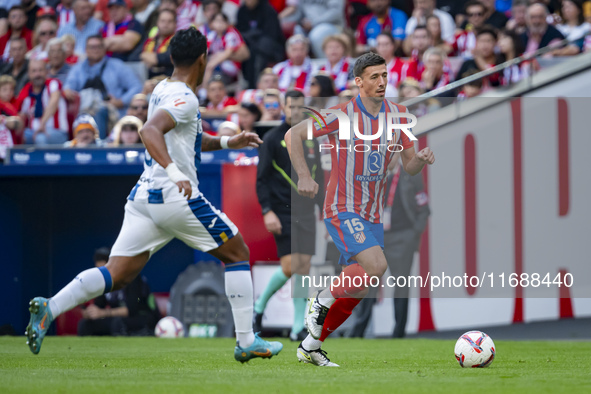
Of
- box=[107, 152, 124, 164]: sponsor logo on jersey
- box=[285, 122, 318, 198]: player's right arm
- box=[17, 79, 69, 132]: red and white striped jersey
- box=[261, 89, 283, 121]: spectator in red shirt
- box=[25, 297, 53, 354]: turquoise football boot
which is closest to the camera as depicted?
box=[25, 297, 53, 354]: turquoise football boot

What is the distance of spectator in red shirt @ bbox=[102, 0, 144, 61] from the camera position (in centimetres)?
1606

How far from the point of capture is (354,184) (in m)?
7.04

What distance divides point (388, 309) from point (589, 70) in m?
4.01

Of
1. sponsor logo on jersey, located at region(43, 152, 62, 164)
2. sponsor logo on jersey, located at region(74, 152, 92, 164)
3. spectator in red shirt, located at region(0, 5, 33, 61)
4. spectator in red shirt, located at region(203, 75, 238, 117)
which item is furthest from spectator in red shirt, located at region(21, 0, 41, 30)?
sponsor logo on jersey, located at region(74, 152, 92, 164)

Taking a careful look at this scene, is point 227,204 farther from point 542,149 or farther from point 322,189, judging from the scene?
point 542,149

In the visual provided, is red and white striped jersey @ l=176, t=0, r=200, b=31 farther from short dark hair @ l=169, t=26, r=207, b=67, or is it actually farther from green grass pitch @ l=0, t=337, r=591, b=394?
short dark hair @ l=169, t=26, r=207, b=67

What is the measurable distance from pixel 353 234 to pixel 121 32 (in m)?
10.7

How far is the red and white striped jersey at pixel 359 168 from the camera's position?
7020 mm

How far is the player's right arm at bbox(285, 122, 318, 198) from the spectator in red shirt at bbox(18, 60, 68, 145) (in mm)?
7575

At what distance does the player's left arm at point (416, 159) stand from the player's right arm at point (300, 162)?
0.73 m

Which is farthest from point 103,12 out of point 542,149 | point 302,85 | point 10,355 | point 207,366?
point 207,366

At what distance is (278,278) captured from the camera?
10.5m

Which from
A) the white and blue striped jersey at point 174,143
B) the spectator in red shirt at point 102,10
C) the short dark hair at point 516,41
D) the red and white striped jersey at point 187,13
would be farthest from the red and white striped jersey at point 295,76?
the white and blue striped jersey at point 174,143

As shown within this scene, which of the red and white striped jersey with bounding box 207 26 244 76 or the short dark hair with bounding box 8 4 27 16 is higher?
the short dark hair with bounding box 8 4 27 16
